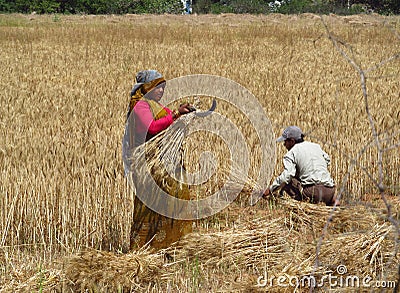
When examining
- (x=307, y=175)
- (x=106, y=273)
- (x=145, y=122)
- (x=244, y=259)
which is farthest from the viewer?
(x=307, y=175)

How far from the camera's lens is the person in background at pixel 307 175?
500 cm

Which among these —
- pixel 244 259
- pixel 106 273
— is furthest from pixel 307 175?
pixel 106 273

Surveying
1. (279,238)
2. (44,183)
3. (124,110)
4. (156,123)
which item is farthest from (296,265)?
(124,110)

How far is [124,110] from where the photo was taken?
26.5 ft

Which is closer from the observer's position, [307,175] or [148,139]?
[148,139]

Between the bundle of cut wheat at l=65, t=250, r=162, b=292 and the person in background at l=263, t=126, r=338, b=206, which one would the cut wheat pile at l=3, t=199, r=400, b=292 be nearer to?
the bundle of cut wheat at l=65, t=250, r=162, b=292

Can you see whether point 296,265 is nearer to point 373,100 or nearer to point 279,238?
point 279,238

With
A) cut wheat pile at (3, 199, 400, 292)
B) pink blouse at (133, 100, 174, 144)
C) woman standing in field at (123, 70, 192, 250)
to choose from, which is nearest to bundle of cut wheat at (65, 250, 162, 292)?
cut wheat pile at (3, 199, 400, 292)

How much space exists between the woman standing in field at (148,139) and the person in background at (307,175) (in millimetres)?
1165

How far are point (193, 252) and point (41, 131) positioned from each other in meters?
2.83

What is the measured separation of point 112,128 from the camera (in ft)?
21.2

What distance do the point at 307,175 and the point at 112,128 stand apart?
2352 mm

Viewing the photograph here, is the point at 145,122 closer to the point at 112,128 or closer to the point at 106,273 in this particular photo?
the point at 106,273

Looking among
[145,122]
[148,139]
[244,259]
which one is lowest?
[244,259]
